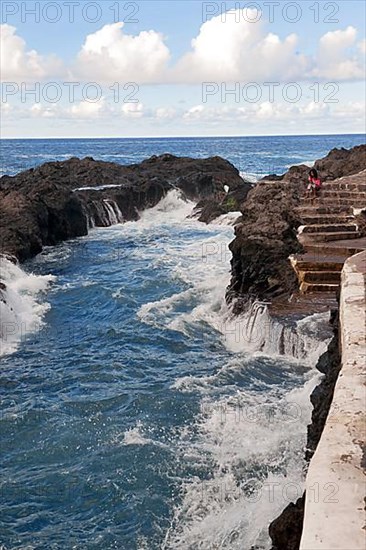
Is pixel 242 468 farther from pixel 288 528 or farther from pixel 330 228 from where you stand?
pixel 330 228

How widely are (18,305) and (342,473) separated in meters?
11.8

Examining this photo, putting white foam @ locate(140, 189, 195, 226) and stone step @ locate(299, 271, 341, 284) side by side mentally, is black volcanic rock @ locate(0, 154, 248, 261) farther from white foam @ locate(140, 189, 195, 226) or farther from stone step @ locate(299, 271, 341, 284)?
stone step @ locate(299, 271, 341, 284)

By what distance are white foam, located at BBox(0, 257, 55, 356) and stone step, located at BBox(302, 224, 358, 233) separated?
5.80m

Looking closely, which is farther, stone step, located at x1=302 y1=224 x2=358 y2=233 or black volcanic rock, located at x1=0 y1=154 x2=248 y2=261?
black volcanic rock, located at x1=0 y1=154 x2=248 y2=261

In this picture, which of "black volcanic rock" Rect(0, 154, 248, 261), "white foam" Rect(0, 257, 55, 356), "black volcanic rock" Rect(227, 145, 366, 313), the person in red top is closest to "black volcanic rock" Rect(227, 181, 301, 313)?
"black volcanic rock" Rect(227, 145, 366, 313)

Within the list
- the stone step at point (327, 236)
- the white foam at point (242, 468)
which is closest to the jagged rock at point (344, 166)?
the stone step at point (327, 236)

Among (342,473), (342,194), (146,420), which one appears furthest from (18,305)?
(342,473)

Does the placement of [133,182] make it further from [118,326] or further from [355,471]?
[355,471]

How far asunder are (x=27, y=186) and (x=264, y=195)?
15065 mm

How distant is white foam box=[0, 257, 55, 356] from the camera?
42.4 feet

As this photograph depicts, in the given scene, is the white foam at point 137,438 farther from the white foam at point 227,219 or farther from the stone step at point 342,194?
the white foam at point 227,219

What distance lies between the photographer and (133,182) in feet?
112

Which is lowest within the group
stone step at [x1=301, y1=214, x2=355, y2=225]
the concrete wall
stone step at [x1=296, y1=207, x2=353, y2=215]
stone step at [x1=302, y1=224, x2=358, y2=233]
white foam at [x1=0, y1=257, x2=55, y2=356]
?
white foam at [x1=0, y1=257, x2=55, y2=356]

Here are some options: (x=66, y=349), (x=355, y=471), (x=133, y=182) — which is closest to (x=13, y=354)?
(x=66, y=349)
